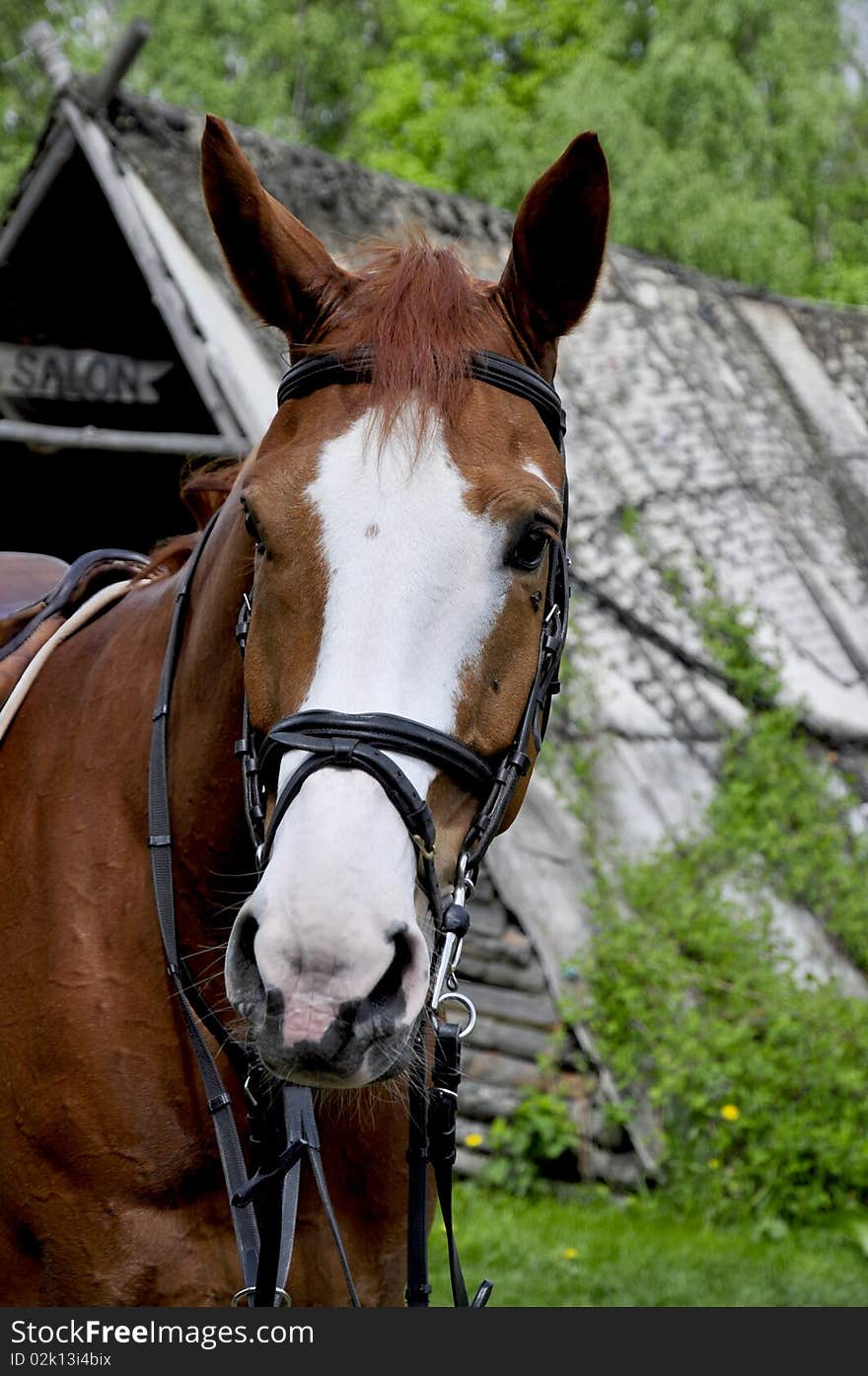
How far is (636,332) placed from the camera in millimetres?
9609

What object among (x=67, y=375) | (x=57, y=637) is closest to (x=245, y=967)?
(x=57, y=637)

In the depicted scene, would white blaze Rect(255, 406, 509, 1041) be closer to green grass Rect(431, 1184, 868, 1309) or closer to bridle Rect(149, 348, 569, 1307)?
bridle Rect(149, 348, 569, 1307)

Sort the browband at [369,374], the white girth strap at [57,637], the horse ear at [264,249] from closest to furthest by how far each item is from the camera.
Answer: the browband at [369,374]
the horse ear at [264,249]
the white girth strap at [57,637]

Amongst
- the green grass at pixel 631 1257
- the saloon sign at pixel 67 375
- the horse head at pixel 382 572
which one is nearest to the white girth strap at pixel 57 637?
the horse head at pixel 382 572

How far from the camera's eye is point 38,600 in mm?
3072

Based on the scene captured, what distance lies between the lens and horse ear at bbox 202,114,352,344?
234 cm

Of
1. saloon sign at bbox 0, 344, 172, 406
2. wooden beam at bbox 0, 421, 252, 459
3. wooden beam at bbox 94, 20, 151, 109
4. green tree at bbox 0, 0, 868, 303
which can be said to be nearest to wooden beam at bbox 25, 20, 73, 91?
wooden beam at bbox 94, 20, 151, 109

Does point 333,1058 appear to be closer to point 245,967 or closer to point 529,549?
point 245,967

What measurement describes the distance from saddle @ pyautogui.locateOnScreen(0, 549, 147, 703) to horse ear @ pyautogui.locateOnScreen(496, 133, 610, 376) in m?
1.11

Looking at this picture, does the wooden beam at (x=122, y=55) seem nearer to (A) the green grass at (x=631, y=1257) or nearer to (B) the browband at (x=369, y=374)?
(B) the browband at (x=369, y=374)

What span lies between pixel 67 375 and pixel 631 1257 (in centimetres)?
555

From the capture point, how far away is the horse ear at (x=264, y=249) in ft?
7.69

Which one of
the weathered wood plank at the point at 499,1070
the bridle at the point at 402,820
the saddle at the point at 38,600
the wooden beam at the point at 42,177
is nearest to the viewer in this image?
the bridle at the point at 402,820

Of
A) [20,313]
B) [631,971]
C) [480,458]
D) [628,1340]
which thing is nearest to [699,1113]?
[631,971]
